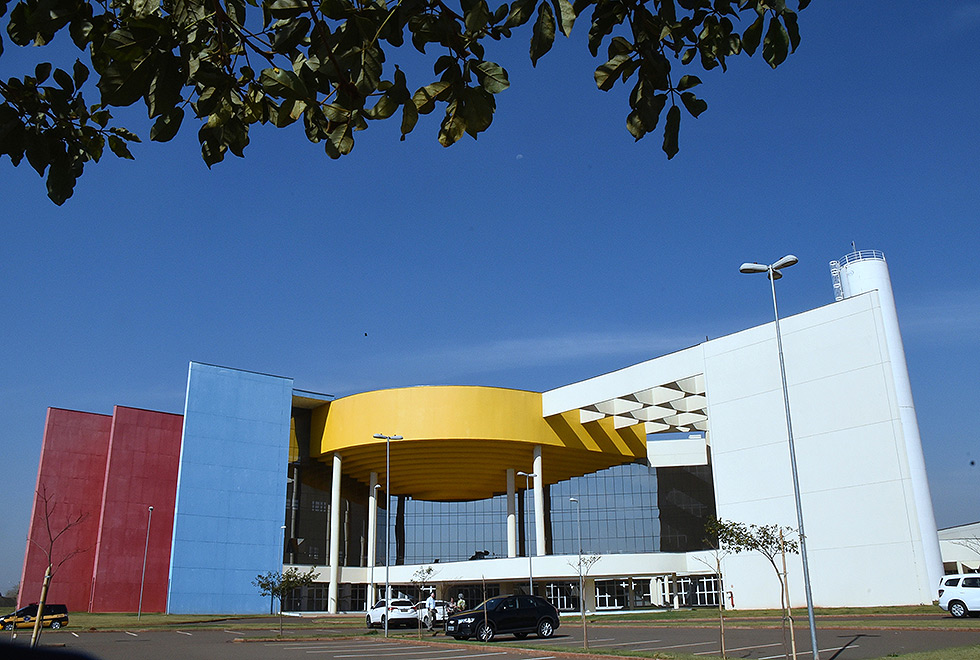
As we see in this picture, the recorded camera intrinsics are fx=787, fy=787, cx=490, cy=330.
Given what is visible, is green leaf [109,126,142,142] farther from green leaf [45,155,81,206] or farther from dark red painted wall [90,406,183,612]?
dark red painted wall [90,406,183,612]

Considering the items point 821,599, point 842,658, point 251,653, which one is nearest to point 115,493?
point 251,653

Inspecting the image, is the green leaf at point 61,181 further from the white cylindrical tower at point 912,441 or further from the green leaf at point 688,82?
the white cylindrical tower at point 912,441

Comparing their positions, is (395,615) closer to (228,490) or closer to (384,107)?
(228,490)

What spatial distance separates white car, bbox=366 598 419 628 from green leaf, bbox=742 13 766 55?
3515 centimetres

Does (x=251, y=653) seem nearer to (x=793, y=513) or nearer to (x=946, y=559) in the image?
(x=793, y=513)

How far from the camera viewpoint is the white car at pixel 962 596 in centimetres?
2542

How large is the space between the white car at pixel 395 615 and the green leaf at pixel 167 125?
3469 cm

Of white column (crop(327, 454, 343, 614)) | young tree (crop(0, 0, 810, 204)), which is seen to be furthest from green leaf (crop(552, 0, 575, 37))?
white column (crop(327, 454, 343, 614))

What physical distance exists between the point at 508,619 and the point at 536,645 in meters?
3.78

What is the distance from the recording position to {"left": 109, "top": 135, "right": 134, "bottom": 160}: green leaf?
4.68m

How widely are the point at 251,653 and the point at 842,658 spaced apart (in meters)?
15.3

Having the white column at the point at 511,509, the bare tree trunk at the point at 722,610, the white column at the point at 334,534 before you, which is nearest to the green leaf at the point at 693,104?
the bare tree trunk at the point at 722,610

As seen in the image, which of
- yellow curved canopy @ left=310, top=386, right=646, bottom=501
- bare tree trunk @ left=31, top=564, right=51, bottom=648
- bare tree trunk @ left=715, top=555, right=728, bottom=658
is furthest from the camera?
yellow curved canopy @ left=310, top=386, right=646, bottom=501

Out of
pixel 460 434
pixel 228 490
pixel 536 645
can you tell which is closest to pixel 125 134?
pixel 536 645
